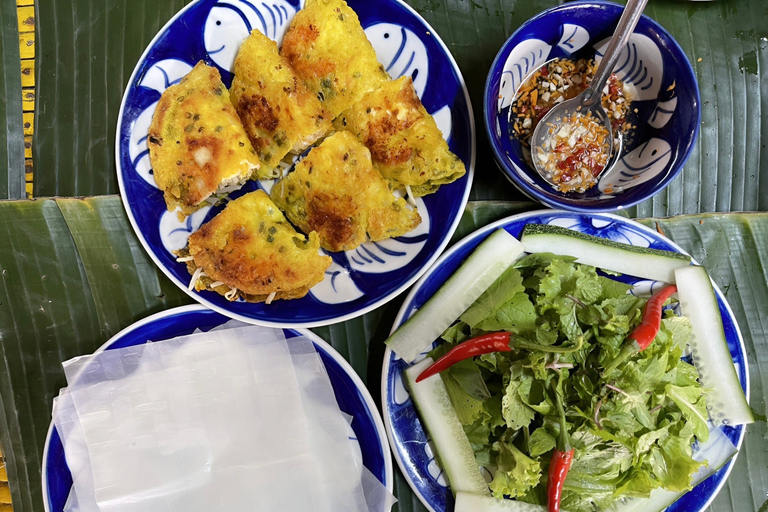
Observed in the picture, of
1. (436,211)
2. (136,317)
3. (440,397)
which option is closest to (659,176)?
(436,211)

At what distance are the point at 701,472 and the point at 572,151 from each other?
158cm

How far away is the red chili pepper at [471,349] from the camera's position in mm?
1903

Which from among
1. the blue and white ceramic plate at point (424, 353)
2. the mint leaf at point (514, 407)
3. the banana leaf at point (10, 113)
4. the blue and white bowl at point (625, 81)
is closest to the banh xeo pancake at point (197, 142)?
the banana leaf at point (10, 113)

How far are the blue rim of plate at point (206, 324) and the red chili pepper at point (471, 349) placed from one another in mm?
322

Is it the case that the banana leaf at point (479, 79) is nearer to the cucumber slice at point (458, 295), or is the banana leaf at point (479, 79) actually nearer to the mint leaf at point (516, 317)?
the cucumber slice at point (458, 295)

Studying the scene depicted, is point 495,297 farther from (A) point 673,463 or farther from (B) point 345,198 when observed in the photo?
(A) point 673,463

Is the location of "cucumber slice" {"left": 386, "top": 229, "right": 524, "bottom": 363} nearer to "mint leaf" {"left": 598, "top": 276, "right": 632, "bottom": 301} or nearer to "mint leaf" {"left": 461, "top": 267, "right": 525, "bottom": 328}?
"mint leaf" {"left": 461, "top": 267, "right": 525, "bottom": 328}

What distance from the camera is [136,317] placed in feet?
7.51

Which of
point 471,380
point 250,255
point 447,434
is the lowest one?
point 447,434

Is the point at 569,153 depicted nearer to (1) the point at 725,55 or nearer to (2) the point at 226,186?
(1) the point at 725,55

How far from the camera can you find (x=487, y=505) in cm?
203

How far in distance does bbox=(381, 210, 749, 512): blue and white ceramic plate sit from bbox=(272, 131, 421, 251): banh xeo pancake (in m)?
0.28

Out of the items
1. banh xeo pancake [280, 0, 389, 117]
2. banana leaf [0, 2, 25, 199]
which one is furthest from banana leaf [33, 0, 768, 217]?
banh xeo pancake [280, 0, 389, 117]

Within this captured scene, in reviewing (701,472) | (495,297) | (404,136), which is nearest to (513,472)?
(495,297)
